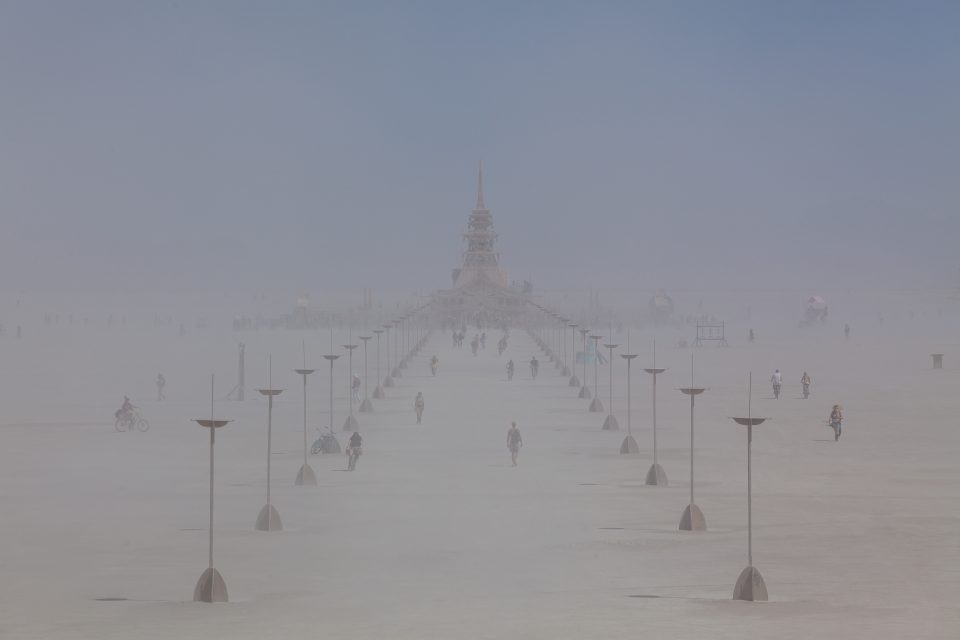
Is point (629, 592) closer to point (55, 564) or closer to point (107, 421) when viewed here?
point (55, 564)

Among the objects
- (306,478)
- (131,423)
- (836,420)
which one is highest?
(836,420)

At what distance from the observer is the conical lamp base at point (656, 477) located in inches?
2094

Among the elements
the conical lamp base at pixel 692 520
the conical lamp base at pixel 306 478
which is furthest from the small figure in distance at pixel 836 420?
the conical lamp base at pixel 692 520

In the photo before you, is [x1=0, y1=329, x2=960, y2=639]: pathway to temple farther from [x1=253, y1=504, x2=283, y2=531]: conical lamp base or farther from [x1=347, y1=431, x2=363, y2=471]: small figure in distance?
[x1=253, y1=504, x2=283, y2=531]: conical lamp base

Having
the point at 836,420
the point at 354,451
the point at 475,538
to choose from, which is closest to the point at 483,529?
the point at 475,538

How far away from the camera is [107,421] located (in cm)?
8438

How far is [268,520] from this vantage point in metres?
43.1

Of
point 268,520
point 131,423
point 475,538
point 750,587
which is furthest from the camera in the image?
point 131,423

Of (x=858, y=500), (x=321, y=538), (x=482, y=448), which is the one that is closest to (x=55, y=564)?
(x=321, y=538)

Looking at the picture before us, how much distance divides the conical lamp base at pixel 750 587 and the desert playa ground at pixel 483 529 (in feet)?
1.09

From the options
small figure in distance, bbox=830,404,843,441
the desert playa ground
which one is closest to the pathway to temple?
the desert playa ground

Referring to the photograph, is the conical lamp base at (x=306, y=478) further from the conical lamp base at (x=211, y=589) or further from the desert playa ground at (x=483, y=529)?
the conical lamp base at (x=211, y=589)

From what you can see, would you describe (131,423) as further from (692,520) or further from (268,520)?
(692,520)

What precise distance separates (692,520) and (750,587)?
410 inches
